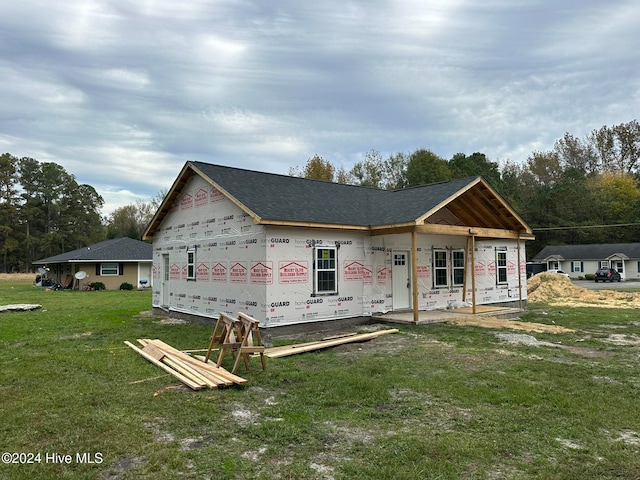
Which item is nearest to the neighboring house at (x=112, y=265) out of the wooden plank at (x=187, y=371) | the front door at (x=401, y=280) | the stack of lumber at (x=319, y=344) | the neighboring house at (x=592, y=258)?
the front door at (x=401, y=280)

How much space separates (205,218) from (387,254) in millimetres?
5737

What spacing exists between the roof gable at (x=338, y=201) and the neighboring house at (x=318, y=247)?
1.8 inches

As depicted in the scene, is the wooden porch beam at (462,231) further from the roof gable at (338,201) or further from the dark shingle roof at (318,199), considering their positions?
the dark shingle roof at (318,199)

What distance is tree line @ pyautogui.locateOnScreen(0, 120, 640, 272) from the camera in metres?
52.5

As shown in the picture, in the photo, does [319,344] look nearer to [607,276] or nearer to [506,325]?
[506,325]

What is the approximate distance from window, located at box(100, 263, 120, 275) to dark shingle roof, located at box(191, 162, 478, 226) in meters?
22.9

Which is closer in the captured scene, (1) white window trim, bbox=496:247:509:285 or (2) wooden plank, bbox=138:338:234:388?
(2) wooden plank, bbox=138:338:234:388

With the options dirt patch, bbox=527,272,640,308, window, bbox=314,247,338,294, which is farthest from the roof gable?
dirt patch, bbox=527,272,640,308

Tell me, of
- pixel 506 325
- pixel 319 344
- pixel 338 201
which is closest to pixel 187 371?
pixel 319 344

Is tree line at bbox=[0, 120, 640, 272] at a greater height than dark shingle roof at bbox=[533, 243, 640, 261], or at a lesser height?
greater

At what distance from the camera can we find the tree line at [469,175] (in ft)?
172

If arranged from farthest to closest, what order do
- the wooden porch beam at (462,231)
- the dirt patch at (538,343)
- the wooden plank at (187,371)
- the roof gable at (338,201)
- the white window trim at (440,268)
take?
1. the white window trim at (440,268)
2. the wooden porch beam at (462,231)
3. the roof gable at (338,201)
4. the dirt patch at (538,343)
5. the wooden plank at (187,371)

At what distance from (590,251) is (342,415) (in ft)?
174

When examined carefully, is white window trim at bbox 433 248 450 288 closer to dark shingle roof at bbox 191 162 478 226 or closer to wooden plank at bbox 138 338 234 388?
dark shingle roof at bbox 191 162 478 226
